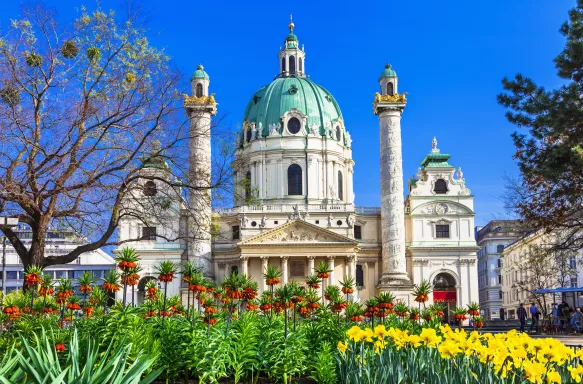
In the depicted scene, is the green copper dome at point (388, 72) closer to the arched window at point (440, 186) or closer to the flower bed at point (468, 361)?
the arched window at point (440, 186)

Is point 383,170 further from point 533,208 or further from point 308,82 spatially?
point 533,208

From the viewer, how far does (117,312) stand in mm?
12688

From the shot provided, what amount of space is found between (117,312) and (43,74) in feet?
30.5

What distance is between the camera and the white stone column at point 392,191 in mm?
63750

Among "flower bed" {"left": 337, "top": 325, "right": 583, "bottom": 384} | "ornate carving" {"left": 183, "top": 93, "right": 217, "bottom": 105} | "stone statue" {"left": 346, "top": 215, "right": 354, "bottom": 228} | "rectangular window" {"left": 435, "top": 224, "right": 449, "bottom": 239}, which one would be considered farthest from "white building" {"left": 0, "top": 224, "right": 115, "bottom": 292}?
"flower bed" {"left": 337, "top": 325, "right": 583, "bottom": 384}

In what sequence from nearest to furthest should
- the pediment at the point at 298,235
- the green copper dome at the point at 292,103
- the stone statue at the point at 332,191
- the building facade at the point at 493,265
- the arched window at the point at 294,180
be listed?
the pediment at the point at 298,235 < the arched window at the point at 294,180 < the stone statue at the point at 332,191 < the green copper dome at the point at 292,103 < the building facade at the point at 493,265

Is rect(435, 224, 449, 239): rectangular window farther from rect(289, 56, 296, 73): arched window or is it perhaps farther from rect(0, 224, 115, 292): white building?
rect(0, 224, 115, 292): white building

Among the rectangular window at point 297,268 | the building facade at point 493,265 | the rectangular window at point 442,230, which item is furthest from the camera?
the building facade at point 493,265

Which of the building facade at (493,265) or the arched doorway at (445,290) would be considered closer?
the arched doorway at (445,290)

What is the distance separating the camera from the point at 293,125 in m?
76.2

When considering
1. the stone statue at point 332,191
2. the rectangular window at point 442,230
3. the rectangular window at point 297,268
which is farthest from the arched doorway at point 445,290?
the stone statue at point 332,191

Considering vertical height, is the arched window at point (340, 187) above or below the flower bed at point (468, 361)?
above

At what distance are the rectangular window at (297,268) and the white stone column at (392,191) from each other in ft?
26.2

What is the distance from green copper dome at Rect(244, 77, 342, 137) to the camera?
7725cm
